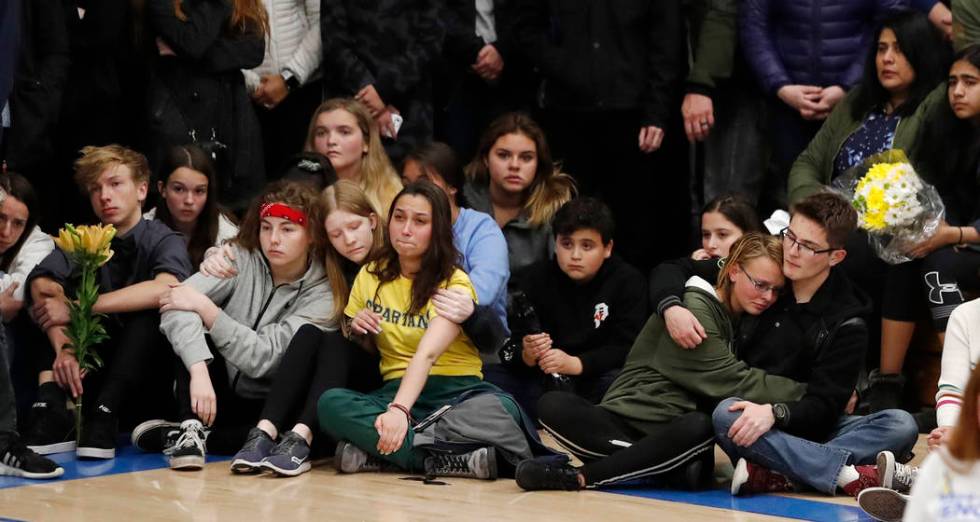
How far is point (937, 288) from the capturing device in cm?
573

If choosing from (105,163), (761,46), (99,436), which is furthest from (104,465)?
(761,46)

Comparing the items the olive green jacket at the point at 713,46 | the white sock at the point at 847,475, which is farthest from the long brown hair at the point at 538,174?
the white sock at the point at 847,475

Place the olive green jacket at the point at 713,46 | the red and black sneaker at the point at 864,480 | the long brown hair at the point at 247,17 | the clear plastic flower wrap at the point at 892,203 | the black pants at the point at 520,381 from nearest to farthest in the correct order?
the red and black sneaker at the point at 864,480 → the clear plastic flower wrap at the point at 892,203 → the black pants at the point at 520,381 → the long brown hair at the point at 247,17 → the olive green jacket at the point at 713,46

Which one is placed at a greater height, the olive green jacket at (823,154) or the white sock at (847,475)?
the olive green jacket at (823,154)

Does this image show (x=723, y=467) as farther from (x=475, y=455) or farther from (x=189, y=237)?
(x=189, y=237)

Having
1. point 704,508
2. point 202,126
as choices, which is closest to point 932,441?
point 704,508

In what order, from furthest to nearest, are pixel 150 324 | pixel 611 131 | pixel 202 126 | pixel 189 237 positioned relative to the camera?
pixel 611 131 < pixel 202 126 < pixel 189 237 < pixel 150 324

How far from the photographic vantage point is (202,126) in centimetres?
636

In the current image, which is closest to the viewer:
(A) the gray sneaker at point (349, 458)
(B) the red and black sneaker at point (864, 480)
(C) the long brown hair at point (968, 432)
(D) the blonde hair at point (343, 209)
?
(C) the long brown hair at point (968, 432)

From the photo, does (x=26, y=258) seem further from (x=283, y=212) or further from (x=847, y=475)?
(x=847, y=475)

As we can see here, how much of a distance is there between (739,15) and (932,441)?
304cm

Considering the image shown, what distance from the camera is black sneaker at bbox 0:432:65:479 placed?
190 inches

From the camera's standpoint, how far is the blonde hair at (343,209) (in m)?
5.50

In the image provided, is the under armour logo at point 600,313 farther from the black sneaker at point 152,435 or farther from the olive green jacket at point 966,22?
the olive green jacket at point 966,22
